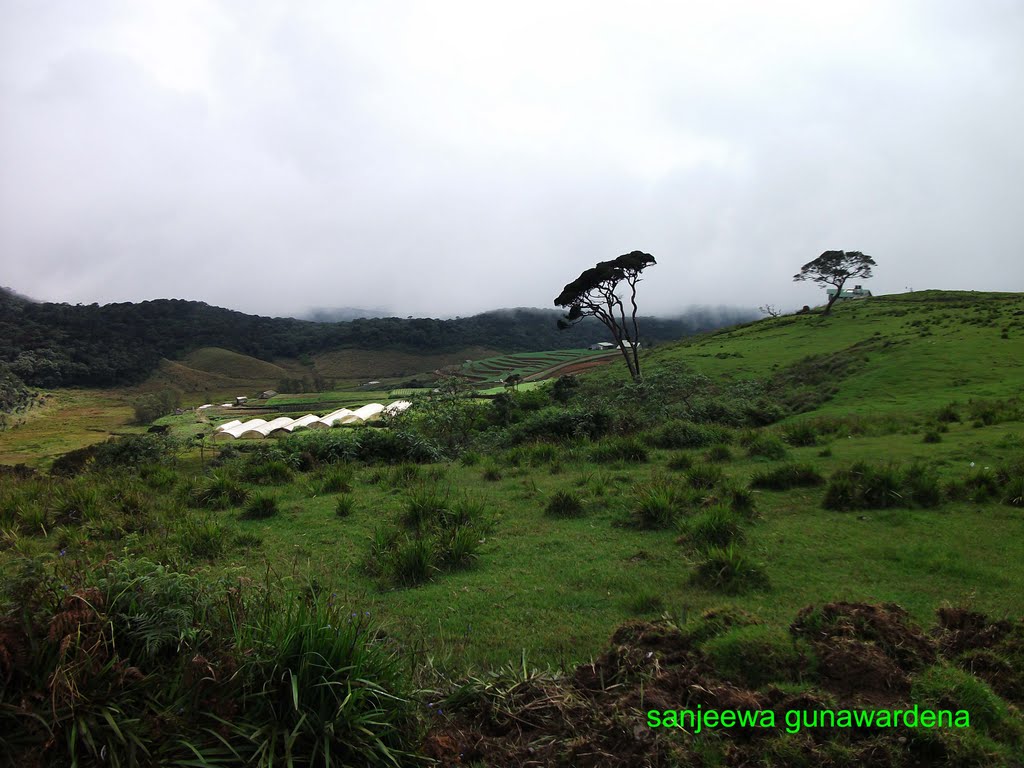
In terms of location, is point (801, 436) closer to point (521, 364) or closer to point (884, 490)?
point (884, 490)

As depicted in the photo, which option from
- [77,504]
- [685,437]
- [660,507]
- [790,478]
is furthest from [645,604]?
[685,437]

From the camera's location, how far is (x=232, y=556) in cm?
705

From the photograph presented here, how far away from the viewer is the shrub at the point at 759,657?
373cm

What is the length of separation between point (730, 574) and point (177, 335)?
14083 cm

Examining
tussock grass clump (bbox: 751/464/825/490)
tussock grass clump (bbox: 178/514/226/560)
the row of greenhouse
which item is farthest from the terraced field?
tussock grass clump (bbox: 178/514/226/560)

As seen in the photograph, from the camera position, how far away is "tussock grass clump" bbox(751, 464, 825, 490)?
31.4 ft

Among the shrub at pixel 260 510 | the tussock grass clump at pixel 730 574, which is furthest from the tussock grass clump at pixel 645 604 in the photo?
the shrub at pixel 260 510

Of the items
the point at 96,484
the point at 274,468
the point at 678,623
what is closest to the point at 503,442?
the point at 274,468

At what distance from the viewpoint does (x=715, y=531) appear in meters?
6.98

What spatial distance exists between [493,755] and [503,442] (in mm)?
14460

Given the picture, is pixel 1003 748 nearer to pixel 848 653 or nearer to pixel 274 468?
pixel 848 653

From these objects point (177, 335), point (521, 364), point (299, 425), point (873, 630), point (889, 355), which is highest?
point (177, 335)

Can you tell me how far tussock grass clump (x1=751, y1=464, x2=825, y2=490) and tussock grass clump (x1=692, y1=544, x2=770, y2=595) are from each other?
4.07 meters

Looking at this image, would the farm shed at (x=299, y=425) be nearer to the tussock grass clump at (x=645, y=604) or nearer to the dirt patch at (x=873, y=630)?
the tussock grass clump at (x=645, y=604)
